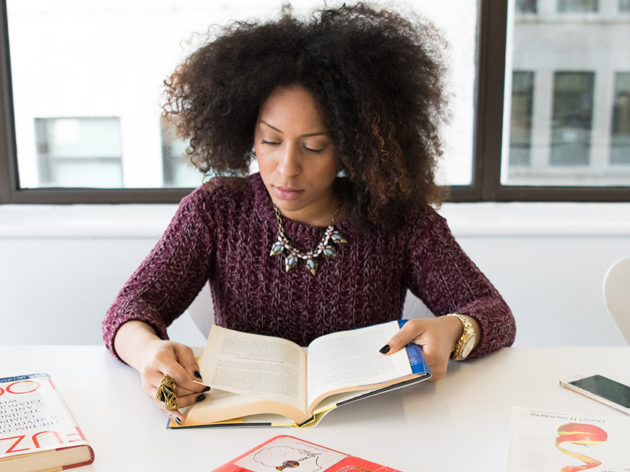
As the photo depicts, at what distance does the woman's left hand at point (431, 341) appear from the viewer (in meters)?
1.01

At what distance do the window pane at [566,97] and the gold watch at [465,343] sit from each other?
1.27 metres

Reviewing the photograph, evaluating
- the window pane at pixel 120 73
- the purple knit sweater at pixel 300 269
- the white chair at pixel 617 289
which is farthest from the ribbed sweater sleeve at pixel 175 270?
the window pane at pixel 120 73

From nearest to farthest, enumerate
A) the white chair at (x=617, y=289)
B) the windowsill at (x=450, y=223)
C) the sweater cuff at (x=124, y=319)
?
the sweater cuff at (x=124, y=319)
the white chair at (x=617, y=289)
the windowsill at (x=450, y=223)

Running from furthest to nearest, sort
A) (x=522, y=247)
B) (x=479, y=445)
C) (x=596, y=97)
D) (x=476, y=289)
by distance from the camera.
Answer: (x=596, y=97), (x=522, y=247), (x=476, y=289), (x=479, y=445)

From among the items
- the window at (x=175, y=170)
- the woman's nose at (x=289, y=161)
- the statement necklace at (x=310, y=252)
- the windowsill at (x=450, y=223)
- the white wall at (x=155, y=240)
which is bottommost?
the white wall at (x=155, y=240)

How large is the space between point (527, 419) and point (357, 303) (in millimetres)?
493

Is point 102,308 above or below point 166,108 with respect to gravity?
below

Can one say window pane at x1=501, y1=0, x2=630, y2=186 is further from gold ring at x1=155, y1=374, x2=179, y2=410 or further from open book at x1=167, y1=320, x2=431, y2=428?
gold ring at x1=155, y1=374, x2=179, y2=410

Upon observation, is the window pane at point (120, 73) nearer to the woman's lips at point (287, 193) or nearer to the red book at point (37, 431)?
the woman's lips at point (287, 193)

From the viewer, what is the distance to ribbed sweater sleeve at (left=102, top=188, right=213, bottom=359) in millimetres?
1207

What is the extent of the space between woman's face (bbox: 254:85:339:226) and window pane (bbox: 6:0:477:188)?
1.00 m

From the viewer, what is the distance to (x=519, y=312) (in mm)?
2016

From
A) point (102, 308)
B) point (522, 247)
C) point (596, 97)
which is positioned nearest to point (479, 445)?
point (522, 247)

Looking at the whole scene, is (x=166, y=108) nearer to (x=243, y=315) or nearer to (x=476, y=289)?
(x=243, y=315)
